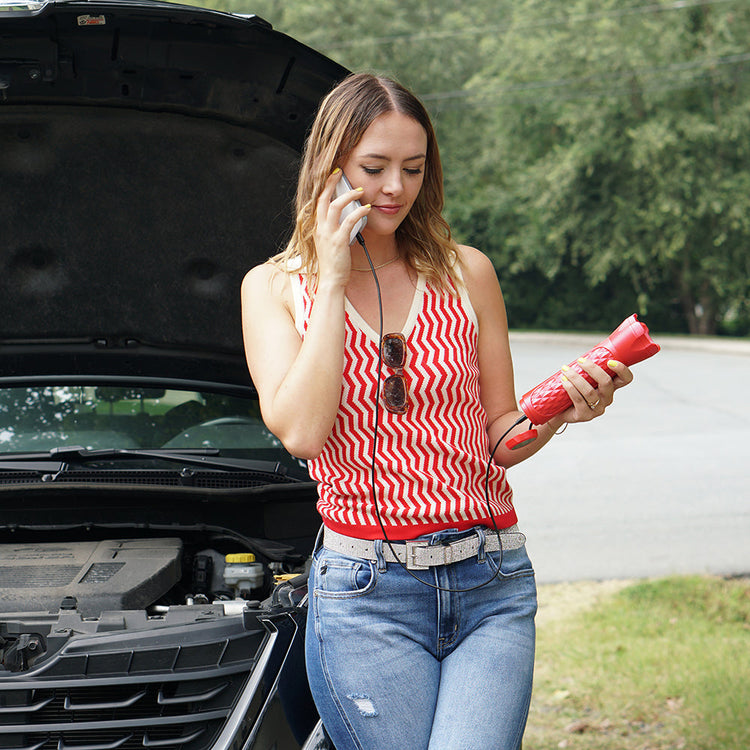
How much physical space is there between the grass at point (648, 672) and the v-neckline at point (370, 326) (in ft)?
7.57

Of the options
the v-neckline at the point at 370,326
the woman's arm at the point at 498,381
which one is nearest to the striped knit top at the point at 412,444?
the v-neckline at the point at 370,326

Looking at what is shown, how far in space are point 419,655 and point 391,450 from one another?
1.23 feet

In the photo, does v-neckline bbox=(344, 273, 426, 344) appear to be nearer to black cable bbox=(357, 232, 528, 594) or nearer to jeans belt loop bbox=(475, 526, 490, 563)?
black cable bbox=(357, 232, 528, 594)

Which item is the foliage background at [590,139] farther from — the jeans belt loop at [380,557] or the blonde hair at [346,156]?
the jeans belt loop at [380,557]

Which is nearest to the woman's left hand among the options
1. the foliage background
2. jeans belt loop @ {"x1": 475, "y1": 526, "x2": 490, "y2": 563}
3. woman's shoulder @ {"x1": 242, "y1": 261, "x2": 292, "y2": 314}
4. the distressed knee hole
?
jeans belt loop @ {"x1": 475, "y1": 526, "x2": 490, "y2": 563}

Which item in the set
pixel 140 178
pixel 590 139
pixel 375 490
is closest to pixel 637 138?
pixel 590 139

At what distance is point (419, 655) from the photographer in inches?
68.3

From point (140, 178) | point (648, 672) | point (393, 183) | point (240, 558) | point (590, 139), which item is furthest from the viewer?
point (590, 139)

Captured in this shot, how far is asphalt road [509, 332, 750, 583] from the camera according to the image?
19.3ft

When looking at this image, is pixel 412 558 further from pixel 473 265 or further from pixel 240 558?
pixel 240 558

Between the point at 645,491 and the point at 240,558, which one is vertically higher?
the point at 240,558

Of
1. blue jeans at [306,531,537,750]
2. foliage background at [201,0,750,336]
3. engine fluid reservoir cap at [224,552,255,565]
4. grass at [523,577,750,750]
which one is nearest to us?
blue jeans at [306,531,537,750]

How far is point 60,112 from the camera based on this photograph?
2844 mm

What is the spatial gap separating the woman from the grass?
80.8 inches
